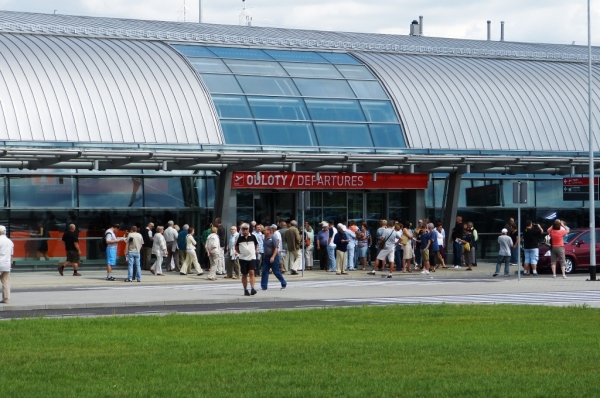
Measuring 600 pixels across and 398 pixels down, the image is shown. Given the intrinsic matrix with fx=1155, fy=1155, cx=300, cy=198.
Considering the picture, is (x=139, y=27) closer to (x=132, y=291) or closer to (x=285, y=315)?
(x=132, y=291)

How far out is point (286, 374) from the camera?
39.3 ft

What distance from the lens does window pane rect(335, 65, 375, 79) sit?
45125 mm

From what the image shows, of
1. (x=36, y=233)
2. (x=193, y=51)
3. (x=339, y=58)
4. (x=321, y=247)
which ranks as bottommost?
(x=321, y=247)

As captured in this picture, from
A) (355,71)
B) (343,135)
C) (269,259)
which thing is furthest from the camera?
(355,71)

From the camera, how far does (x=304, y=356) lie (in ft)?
44.2

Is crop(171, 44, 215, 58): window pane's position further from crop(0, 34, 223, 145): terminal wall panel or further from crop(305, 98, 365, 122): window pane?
crop(305, 98, 365, 122): window pane

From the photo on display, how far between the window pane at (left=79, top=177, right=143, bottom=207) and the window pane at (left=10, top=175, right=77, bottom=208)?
393 mm

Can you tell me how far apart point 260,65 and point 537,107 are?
11.5m

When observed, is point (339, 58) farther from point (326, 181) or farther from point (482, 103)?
point (326, 181)

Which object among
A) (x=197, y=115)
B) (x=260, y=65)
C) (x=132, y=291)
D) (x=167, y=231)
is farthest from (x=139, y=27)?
(x=132, y=291)

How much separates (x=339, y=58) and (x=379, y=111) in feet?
14.3

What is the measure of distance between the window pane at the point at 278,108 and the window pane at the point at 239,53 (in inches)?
123

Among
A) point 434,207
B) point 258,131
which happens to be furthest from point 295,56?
point 434,207

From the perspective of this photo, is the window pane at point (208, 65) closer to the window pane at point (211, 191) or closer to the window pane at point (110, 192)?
the window pane at point (211, 191)
